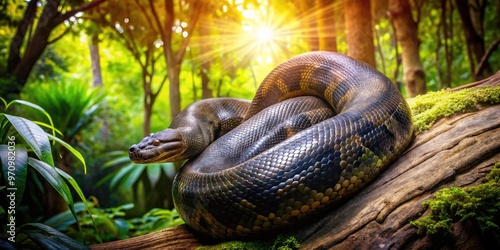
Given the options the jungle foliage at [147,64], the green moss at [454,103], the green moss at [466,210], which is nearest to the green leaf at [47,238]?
the jungle foliage at [147,64]

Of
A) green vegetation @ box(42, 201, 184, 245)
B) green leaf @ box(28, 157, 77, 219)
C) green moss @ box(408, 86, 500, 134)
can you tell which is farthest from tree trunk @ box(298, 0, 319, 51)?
green leaf @ box(28, 157, 77, 219)

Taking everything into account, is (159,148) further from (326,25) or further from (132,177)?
(132,177)

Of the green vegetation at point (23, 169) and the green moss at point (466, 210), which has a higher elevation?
the green vegetation at point (23, 169)

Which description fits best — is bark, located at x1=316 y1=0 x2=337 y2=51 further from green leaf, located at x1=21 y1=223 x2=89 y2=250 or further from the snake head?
green leaf, located at x1=21 y1=223 x2=89 y2=250

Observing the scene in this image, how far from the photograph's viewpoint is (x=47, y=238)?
6.57ft

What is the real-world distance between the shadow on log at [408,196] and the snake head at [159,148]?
0.64 m

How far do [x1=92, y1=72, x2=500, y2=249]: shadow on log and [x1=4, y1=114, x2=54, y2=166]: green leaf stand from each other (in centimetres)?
82

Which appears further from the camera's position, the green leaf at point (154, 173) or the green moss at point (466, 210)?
the green leaf at point (154, 173)

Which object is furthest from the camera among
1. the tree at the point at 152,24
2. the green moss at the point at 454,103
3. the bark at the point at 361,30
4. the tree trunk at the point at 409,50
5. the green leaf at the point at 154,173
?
the green leaf at the point at 154,173

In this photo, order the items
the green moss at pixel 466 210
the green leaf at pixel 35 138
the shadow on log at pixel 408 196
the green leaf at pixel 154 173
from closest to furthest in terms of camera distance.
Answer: the green moss at pixel 466 210
the shadow on log at pixel 408 196
the green leaf at pixel 35 138
the green leaf at pixel 154 173

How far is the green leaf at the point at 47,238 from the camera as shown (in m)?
1.96

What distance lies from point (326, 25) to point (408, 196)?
306 centimetres

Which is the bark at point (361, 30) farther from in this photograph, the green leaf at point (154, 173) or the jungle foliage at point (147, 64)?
the green leaf at point (154, 173)

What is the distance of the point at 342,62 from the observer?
9.89ft
